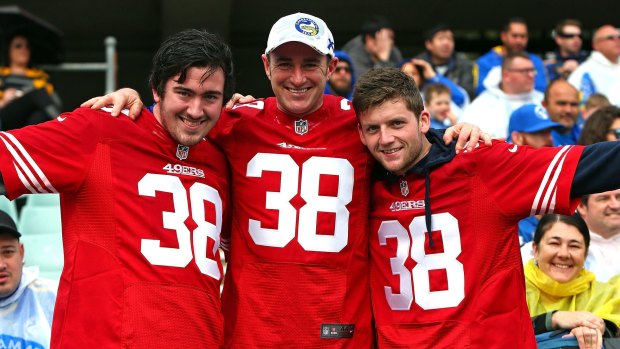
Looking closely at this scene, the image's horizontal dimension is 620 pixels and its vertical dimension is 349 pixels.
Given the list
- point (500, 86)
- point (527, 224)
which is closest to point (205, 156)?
point (527, 224)

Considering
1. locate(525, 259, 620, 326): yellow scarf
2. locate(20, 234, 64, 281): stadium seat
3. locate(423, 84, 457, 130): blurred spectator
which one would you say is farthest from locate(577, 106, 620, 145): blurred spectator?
locate(20, 234, 64, 281): stadium seat

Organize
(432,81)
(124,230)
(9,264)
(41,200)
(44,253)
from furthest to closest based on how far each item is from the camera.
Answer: (432,81), (41,200), (44,253), (9,264), (124,230)

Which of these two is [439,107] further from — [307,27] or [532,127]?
[307,27]

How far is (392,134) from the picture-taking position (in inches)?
153

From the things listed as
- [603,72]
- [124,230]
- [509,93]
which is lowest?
[124,230]

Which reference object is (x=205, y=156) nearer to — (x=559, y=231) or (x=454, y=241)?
(x=454, y=241)

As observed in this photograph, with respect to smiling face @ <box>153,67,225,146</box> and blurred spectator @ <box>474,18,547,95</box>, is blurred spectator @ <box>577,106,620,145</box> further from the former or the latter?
smiling face @ <box>153,67,225,146</box>

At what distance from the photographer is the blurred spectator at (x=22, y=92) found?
807 cm

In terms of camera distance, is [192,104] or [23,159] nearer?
[23,159]

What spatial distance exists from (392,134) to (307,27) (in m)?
0.54

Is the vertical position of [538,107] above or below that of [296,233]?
above

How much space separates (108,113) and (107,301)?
70 cm

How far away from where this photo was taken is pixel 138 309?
3666mm

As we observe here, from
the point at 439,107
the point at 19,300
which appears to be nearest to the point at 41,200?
the point at 19,300
